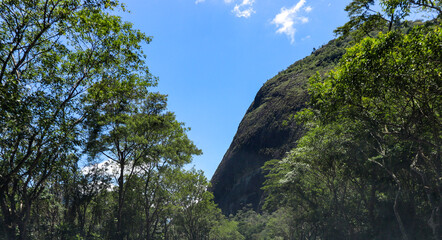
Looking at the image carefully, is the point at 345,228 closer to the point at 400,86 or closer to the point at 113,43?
the point at 400,86

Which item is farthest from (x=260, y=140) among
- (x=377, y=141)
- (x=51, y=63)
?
(x=51, y=63)

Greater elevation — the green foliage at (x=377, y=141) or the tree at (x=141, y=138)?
the tree at (x=141, y=138)

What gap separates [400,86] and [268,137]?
95049 mm

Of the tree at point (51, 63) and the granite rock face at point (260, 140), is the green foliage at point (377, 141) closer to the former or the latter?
the tree at point (51, 63)

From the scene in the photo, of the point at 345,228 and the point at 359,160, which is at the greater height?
the point at 359,160

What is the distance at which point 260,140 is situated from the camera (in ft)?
346

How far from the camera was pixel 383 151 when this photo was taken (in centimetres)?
1549

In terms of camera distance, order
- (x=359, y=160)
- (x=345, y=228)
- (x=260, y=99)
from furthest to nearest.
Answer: (x=260, y=99), (x=345, y=228), (x=359, y=160)

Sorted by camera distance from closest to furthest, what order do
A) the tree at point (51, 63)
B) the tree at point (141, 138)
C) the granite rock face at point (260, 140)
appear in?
the tree at point (51, 63), the tree at point (141, 138), the granite rock face at point (260, 140)

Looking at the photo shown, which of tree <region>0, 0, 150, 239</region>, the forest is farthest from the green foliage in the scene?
tree <region>0, 0, 150, 239</region>

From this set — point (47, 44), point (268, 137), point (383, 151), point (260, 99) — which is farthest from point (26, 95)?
point (260, 99)

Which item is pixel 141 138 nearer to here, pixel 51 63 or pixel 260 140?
pixel 51 63

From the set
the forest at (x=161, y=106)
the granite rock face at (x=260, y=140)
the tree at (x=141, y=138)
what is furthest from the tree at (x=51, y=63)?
the granite rock face at (x=260, y=140)

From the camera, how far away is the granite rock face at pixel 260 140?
9638cm
